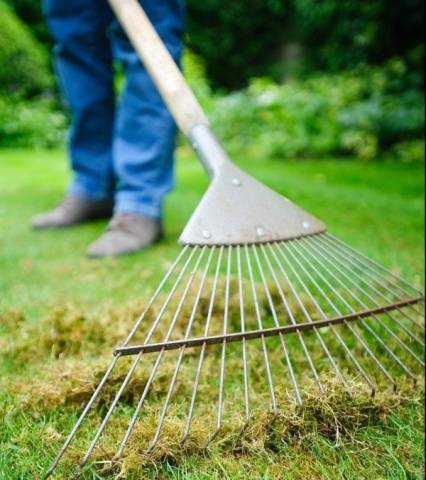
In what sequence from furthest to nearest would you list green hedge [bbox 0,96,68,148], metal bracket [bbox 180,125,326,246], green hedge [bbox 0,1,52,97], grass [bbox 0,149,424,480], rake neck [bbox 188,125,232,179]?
1. green hedge [bbox 0,1,52,97]
2. green hedge [bbox 0,96,68,148]
3. rake neck [bbox 188,125,232,179]
4. metal bracket [bbox 180,125,326,246]
5. grass [bbox 0,149,424,480]

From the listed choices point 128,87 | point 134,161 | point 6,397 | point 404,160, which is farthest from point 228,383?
point 404,160

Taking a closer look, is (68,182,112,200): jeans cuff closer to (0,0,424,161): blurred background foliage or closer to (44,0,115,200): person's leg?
(44,0,115,200): person's leg

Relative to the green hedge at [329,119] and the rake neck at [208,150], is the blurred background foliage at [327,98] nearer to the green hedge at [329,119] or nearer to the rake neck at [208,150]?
the green hedge at [329,119]

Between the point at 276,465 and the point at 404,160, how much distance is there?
15.3ft

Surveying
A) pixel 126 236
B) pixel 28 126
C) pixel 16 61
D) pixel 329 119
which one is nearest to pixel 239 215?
pixel 126 236

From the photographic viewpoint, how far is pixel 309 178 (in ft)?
13.5

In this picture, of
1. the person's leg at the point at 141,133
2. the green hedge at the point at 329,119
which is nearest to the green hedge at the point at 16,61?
the green hedge at the point at 329,119

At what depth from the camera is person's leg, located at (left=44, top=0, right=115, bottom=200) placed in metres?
2.30

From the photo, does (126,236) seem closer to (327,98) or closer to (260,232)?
(260,232)

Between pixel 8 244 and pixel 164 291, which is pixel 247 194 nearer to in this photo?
pixel 164 291

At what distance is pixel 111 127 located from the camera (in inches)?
99.8

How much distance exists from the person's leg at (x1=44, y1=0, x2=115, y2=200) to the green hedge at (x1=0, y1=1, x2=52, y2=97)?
6146mm

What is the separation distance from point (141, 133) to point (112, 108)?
1.65 feet

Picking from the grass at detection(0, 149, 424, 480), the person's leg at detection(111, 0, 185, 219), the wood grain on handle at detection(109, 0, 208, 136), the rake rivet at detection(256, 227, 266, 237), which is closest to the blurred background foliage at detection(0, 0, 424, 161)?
the grass at detection(0, 149, 424, 480)
